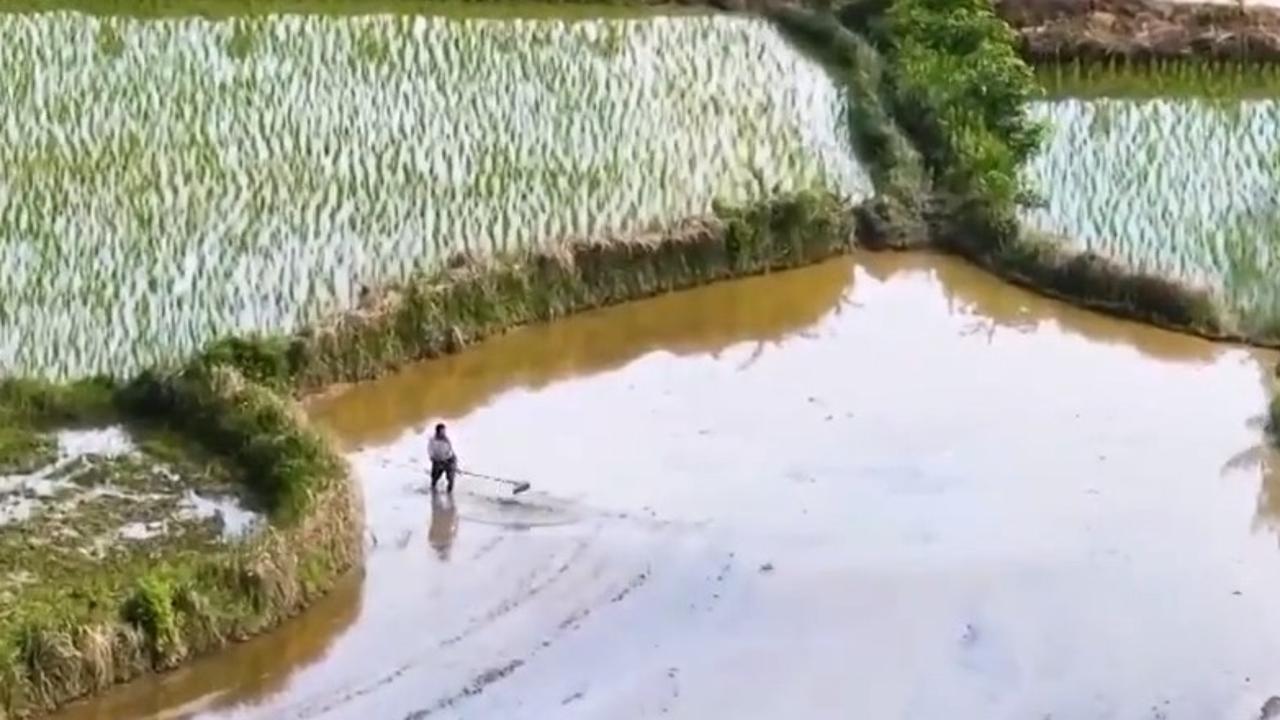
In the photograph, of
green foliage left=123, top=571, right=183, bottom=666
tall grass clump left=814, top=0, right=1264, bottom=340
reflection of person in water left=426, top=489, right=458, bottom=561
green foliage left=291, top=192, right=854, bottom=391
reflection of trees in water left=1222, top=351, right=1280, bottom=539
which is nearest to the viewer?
green foliage left=123, top=571, right=183, bottom=666

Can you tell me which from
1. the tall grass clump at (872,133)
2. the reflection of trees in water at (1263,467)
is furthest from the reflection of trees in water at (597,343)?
the reflection of trees in water at (1263,467)

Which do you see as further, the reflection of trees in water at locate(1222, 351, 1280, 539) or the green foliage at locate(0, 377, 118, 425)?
the green foliage at locate(0, 377, 118, 425)

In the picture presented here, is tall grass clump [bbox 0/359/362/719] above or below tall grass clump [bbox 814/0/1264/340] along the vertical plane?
below

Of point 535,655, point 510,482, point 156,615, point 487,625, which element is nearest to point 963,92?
point 510,482

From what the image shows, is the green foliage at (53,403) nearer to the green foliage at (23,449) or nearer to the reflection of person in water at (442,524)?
the green foliage at (23,449)

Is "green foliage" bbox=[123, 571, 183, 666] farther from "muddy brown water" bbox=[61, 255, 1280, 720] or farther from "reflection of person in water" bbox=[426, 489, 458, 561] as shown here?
"reflection of person in water" bbox=[426, 489, 458, 561]

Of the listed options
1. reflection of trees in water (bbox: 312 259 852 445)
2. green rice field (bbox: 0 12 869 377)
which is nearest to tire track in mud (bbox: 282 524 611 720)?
reflection of trees in water (bbox: 312 259 852 445)

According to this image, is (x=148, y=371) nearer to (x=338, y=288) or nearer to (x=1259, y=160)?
(x=338, y=288)
